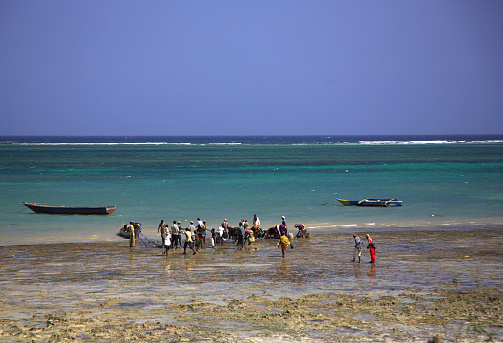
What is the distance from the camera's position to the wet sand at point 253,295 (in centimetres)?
1480

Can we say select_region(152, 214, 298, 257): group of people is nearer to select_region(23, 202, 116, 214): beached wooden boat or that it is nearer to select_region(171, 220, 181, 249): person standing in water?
select_region(171, 220, 181, 249): person standing in water

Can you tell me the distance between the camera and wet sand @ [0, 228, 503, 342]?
14797mm

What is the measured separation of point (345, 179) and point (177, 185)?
26.6 meters

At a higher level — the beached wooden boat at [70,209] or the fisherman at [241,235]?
the fisherman at [241,235]

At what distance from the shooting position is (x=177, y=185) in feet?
227

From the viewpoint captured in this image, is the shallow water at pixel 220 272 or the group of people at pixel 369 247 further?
the group of people at pixel 369 247

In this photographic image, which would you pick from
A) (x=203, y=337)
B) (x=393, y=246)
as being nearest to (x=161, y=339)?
(x=203, y=337)

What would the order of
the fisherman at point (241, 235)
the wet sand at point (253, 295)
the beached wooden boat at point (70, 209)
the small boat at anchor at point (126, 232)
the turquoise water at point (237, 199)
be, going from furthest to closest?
the beached wooden boat at point (70, 209)
the turquoise water at point (237, 199)
the small boat at anchor at point (126, 232)
the fisherman at point (241, 235)
the wet sand at point (253, 295)

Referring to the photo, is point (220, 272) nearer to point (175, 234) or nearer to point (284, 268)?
point (284, 268)

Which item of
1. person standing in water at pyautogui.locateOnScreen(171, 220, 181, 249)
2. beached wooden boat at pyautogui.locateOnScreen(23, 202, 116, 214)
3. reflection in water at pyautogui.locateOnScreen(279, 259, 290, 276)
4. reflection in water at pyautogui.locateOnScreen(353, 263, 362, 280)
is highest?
person standing in water at pyautogui.locateOnScreen(171, 220, 181, 249)

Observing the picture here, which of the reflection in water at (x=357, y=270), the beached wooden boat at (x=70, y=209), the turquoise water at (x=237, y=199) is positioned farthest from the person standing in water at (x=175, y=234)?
the beached wooden boat at (x=70, y=209)

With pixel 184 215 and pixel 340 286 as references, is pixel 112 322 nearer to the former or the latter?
pixel 340 286

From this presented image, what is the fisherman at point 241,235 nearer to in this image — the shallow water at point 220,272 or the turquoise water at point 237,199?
the shallow water at point 220,272

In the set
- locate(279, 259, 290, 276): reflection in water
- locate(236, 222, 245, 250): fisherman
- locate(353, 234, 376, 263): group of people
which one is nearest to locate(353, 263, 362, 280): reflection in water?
locate(353, 234, 376, 263): group of people
